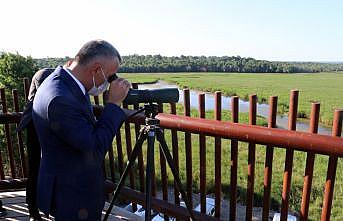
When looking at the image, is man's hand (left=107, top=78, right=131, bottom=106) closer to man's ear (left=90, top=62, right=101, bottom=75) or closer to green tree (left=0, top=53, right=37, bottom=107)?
man's ear (left=90, top=62, right=101, bottom=75)

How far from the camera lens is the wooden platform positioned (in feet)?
10.8

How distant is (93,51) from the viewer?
1775mm

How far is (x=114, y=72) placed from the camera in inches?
74.9

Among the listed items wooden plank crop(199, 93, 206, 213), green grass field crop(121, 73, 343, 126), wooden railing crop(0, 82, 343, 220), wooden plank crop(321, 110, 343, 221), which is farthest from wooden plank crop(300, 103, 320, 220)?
green grass field crop(121, 73, 343, 126)

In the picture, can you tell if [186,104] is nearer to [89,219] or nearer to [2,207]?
[89,219]

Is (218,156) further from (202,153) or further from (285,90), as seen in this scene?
(285,90)

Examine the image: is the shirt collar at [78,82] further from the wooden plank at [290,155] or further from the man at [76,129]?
the wooden plank at [290,155]

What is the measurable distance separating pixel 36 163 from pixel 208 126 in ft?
4.97

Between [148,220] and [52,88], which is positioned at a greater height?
[52,88]

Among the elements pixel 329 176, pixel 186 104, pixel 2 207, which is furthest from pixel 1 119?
pixel 329 176

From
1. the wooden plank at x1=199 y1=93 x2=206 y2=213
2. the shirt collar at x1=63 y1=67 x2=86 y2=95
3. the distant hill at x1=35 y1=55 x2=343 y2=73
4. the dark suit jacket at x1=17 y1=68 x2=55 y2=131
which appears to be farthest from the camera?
the distant hill at x1=35 y1=55 x2=343 y2=73

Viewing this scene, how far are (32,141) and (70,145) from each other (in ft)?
4.22

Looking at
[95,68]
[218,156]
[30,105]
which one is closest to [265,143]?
[218,156]

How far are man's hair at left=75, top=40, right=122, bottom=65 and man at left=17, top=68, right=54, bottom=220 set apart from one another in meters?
0.97
